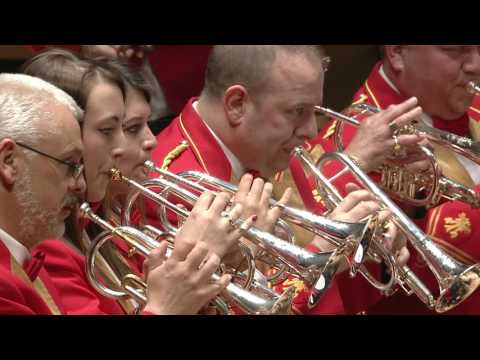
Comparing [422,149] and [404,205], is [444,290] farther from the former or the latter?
[404,205]

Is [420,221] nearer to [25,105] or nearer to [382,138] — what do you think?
[382,138]

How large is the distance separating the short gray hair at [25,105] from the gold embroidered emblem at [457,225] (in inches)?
59.2

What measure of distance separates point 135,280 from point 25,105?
1.75 ft

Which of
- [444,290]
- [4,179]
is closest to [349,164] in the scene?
[444,290]

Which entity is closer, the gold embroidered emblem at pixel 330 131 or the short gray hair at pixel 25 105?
the short gray hair at pixel 25 105

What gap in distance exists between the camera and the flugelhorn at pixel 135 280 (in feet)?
8.42

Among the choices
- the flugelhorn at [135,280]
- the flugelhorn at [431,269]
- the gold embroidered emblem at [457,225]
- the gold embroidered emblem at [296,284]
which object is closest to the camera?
the flugelhorn at [135,280]

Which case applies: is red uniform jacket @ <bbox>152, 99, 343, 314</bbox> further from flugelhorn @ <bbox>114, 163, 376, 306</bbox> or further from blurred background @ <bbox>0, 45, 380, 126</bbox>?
blurred background @ <bbox>0, 45, 380, 126</bbox>

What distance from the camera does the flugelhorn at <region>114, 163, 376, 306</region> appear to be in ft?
8.87

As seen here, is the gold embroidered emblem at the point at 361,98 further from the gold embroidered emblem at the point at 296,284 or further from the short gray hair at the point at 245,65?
the gold embroidered emblem at the point at 296,284

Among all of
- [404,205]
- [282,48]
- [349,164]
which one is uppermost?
[282,48]

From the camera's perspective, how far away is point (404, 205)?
12.6 ft

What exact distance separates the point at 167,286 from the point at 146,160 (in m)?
0.70

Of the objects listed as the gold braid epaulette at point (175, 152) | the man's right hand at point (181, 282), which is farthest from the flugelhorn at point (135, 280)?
the gold braid epaulette at point (175, 152)
